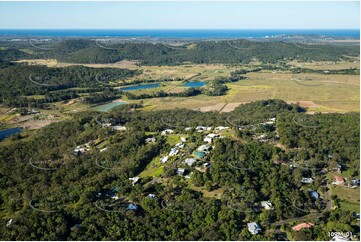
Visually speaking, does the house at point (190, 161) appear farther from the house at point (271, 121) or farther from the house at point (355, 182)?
the house at point (271, 121)

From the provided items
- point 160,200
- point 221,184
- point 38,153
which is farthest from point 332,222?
point 38,153

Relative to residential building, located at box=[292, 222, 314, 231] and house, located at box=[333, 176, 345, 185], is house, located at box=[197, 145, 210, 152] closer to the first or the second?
house, located at box=[333, 176, 345, 185]

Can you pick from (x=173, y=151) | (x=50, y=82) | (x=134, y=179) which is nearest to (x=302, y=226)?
(x=134, y=179)

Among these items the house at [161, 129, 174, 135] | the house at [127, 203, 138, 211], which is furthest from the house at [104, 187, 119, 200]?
the house at [161, 129, 174, 135]

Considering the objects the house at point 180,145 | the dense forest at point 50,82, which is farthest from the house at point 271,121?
the dense forest at point 50,82

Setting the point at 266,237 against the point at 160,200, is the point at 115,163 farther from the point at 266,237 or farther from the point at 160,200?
the point at 266,237

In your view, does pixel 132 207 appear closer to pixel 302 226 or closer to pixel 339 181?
pixel 302 226
